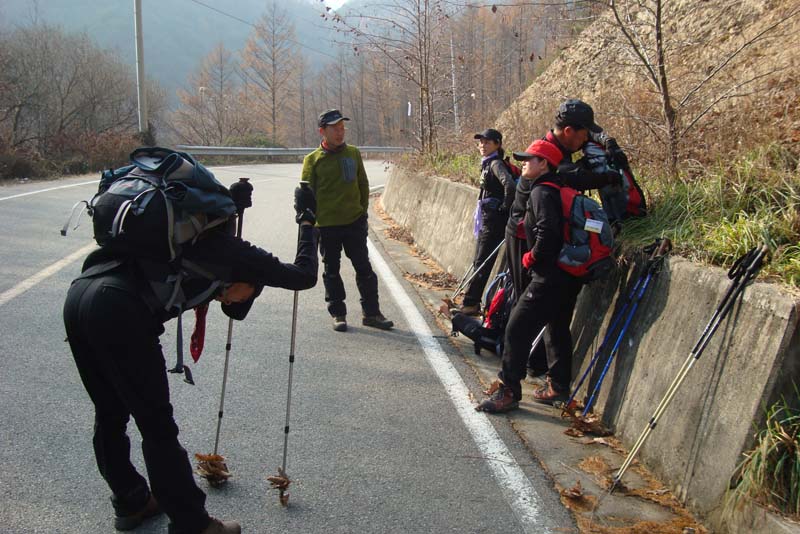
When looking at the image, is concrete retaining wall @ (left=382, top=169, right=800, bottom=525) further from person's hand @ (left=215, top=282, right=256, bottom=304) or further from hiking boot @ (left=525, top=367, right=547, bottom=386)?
person's hand @ (left=215, top=282, right=256, bottom=304)

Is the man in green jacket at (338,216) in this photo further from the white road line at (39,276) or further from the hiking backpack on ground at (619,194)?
the white road line at (39,276)

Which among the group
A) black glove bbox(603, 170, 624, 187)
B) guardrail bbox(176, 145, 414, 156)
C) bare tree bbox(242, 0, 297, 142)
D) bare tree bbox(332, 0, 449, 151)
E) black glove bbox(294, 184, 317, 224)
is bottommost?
black glove bbox(294, 184, 317, 224)

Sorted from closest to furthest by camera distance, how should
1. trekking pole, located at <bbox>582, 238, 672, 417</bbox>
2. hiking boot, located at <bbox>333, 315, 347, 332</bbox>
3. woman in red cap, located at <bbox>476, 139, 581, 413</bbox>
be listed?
trekking pole, located at <bbox>582, 238, 672, 417</bbox>, woman in red cap, located at <bbox>476, 139, 581, 413</bbox>, hiking boot, located at <bbox>333, 315, 347, 332</bbox>

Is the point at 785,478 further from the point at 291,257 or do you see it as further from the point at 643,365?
the point at 291,257

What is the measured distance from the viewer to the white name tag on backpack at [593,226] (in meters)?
4.47

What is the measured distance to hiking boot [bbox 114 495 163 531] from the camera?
3246 millimetres

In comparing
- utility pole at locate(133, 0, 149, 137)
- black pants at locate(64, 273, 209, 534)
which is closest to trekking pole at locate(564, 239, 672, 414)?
black pants at locate(64, 273, 209, 534)

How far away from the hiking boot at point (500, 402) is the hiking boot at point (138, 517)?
7.62 feet

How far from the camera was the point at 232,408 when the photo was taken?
4676 millimetres

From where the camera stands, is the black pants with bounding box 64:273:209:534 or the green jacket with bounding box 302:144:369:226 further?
the green jacket with bounding box 302:144:369:226

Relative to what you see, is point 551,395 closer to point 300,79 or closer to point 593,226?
point 593,226

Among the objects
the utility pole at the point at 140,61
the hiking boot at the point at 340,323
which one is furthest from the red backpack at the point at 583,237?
the utility pole at the point at 140,61

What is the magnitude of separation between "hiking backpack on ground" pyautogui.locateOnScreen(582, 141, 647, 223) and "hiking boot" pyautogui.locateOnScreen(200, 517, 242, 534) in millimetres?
3480

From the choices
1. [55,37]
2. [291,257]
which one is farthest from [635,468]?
[55,37]
